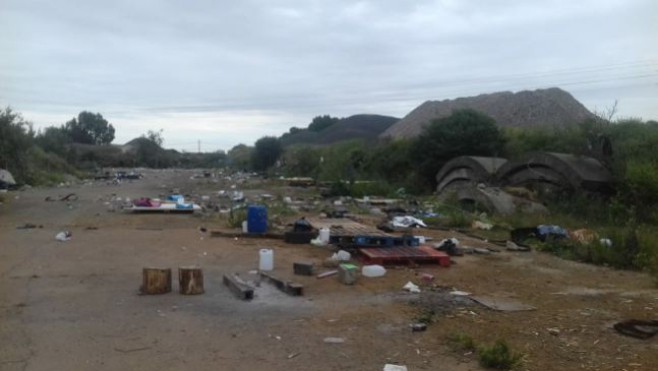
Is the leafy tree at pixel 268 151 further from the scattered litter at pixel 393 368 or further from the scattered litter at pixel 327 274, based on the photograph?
the scattered litter at pixel 393 368

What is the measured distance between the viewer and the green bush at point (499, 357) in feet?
14.8

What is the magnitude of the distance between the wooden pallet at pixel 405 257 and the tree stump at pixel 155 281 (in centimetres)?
325

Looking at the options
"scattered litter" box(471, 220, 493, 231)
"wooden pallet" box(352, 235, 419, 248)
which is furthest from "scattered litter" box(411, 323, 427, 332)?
"scattered litter" box(471, 220, 493, 231)

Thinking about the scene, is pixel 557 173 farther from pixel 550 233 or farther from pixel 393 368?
pixel 393 368

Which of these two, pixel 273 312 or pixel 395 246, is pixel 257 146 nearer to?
pixel 395 246

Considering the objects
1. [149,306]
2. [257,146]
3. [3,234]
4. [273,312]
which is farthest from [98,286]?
[257,146]

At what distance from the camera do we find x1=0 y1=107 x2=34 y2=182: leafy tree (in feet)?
76.4

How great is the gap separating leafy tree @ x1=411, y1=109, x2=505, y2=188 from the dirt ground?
13.2 m

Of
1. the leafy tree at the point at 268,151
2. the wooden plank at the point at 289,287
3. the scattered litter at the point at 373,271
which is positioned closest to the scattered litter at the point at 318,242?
the scattered litter at the point at 373,271

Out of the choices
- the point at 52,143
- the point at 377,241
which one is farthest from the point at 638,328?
the point at 52,143

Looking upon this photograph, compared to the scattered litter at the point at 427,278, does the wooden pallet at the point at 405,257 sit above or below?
above

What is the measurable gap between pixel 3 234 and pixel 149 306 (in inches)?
291

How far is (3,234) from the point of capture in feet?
39.7

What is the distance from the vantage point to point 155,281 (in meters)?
6.92
